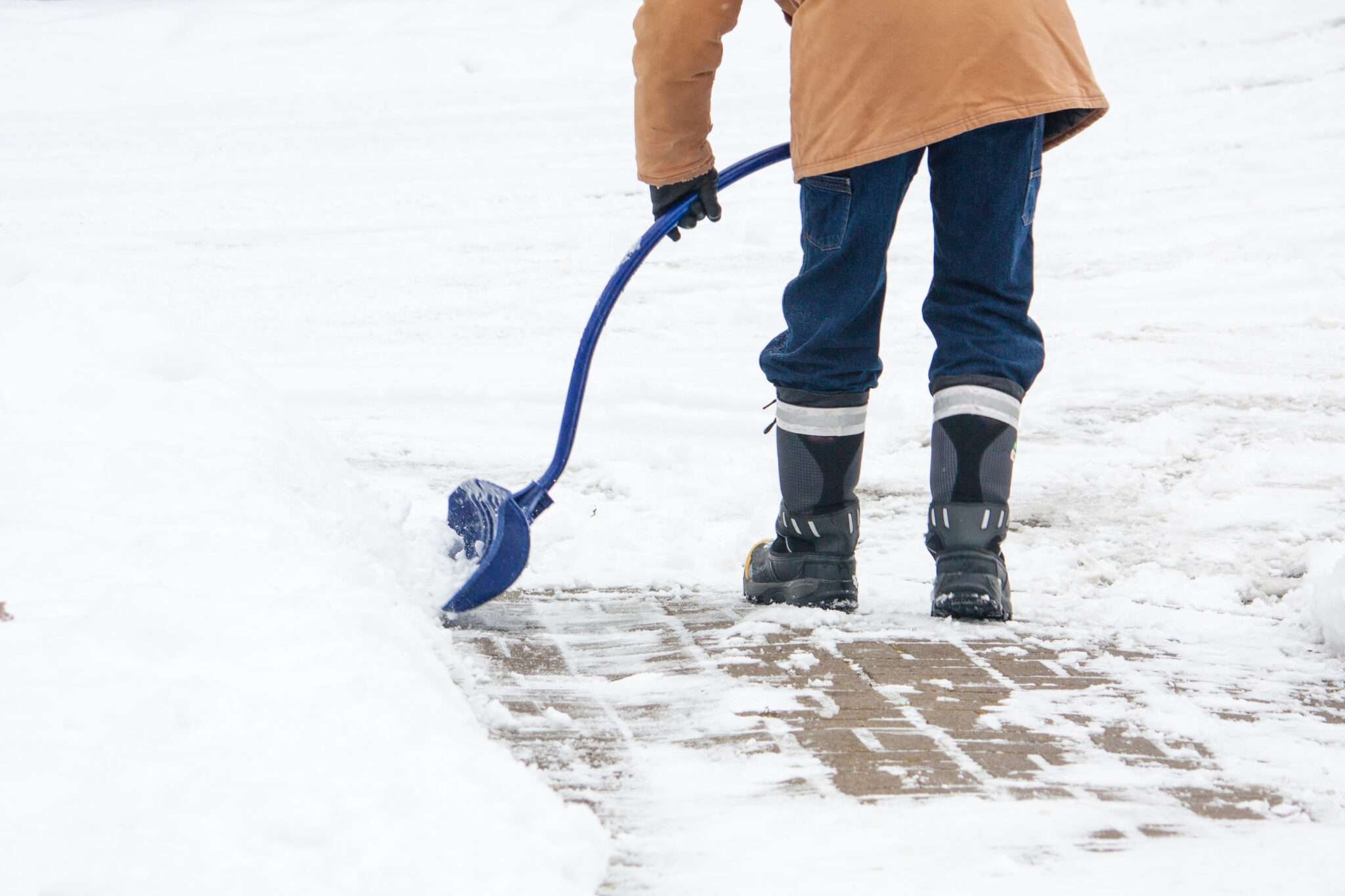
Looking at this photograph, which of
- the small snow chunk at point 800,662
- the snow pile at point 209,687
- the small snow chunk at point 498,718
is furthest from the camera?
the small snow chunk at point 800,662

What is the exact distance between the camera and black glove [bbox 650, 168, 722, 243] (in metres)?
2.18

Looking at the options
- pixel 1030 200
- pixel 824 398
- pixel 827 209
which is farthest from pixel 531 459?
pixel 1030 200

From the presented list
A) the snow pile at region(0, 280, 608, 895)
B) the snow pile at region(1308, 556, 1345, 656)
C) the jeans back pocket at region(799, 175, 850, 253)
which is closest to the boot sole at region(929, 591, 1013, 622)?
the snow pile at region(1308, 556, 1345, 656)

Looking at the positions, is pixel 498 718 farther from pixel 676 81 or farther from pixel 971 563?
pixel 676 81

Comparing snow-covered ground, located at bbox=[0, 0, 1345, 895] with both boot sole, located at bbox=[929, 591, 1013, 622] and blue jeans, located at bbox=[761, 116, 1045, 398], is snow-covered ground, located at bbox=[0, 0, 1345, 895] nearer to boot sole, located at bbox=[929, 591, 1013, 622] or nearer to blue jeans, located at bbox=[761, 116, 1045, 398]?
boot sole, located at bbox=[929, 591, 1013, 622]

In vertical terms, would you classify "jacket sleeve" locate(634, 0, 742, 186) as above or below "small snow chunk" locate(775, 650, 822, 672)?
above

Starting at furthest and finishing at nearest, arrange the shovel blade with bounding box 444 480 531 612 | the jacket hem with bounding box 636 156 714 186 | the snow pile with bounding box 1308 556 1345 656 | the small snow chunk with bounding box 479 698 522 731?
the jacket hem with bounding box 636 156 714 186 < the shovel blade with bounding box 444 480 531 612 < the snow pile with bounding box 1308 556 1345 656 < the small snow chunk with bounding box 479 698 522 731

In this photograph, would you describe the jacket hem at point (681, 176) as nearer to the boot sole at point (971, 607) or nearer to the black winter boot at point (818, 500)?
the black winter boot at point (818, 500)

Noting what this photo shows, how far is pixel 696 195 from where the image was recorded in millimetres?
2199

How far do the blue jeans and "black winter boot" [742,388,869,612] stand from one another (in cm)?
6

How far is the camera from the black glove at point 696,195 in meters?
2.18

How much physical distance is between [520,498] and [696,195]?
2.11 ft

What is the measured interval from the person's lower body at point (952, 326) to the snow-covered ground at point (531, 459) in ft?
0.61

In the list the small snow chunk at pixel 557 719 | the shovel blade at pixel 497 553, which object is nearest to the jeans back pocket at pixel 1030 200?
the shovel blade at pixel 497 553
